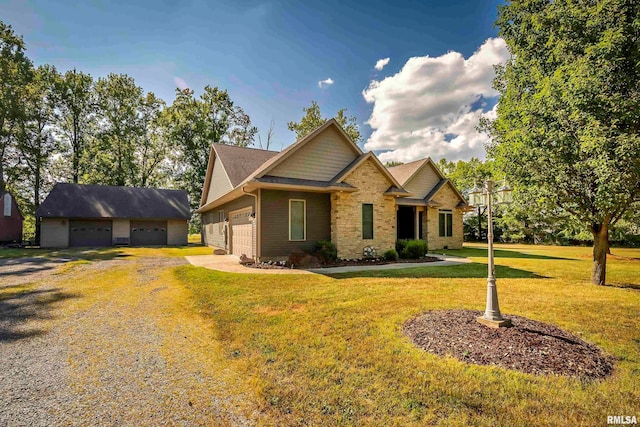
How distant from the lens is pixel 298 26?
1207 centimetres

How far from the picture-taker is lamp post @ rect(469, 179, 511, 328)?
481 centimetres

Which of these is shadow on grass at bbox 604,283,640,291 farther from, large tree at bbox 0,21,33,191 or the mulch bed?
large tree at bbox 0,21,33,191

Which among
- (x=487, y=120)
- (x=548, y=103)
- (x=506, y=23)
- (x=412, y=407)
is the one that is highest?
(x=506, y=23)

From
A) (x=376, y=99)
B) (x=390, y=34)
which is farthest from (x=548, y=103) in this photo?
(x=376, y=99)

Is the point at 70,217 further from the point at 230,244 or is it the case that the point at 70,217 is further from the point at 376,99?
the point at 376,99

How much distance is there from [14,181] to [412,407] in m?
42.9

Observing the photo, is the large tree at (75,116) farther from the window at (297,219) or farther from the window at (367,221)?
the window at (367,221)

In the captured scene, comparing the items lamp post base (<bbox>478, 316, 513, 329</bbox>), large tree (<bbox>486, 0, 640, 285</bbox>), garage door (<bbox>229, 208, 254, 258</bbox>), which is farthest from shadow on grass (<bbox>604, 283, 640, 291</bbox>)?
garage door (<bbox>229, 208, 254, 258</bbox>)

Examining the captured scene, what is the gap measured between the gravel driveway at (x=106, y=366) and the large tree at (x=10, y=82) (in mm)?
30240

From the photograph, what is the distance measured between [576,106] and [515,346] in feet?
21.1

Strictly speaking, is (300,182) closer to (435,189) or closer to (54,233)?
(435,189)

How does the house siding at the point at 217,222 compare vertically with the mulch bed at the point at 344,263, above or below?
above

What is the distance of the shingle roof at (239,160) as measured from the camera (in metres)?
16.8

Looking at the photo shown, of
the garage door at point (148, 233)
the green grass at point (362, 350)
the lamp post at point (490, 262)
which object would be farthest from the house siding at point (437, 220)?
Result: the garage door at point (148, 233)
